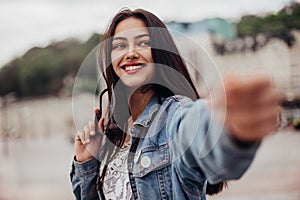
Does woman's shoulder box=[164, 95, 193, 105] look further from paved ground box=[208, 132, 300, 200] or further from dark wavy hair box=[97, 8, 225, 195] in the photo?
paved ground box=[208, 132, 300, 200]

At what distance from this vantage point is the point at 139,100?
695 millimetres

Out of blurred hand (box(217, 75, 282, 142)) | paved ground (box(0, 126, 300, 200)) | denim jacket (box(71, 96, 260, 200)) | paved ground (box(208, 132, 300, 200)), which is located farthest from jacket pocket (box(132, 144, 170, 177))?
paved ground (box(208, 132, 300, 200))

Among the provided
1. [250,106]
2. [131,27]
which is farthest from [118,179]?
[250,106]

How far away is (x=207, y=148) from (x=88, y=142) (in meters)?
0.33

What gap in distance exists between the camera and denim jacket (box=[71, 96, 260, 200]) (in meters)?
0.42

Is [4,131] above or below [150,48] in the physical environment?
below

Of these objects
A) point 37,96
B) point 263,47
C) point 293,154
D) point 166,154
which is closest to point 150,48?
point 166,154

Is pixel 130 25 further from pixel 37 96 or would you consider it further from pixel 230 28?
pixel 37 96

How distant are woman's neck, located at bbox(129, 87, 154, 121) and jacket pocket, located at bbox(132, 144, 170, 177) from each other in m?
0.07

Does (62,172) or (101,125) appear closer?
(101,125)

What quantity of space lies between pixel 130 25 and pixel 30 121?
214 inches

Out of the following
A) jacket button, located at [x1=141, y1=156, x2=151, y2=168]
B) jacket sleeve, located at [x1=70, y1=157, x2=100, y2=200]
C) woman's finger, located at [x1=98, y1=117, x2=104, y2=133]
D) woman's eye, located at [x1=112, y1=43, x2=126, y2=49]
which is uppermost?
woman's eye, located at [x1=112, y1=43, x2=126, y2=49]

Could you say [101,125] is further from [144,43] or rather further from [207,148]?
[207,148]

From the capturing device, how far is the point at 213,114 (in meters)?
0.40
